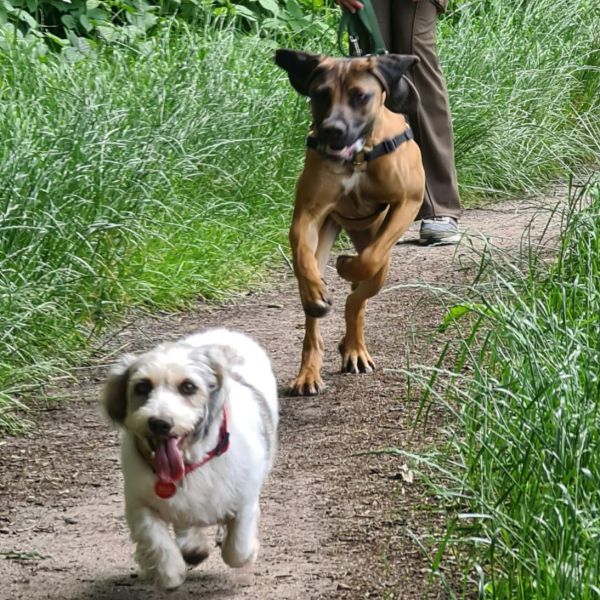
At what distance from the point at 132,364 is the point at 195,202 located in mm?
4553

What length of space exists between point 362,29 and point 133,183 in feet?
4.94

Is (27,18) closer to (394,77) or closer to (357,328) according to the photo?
(394,77)

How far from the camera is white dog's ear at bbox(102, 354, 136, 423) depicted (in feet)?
13.4

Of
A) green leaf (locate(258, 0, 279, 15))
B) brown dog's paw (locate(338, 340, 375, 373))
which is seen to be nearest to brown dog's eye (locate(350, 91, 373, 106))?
brown dog's paw (locate(338, 340, 375, 373))

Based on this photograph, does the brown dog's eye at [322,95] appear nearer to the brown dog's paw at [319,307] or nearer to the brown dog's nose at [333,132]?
the brown dog's nose at [333,132]

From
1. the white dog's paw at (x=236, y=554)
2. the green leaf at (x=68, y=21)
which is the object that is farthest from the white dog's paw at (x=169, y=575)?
the green leaf at (x=68, y=21)

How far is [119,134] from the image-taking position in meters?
7.95

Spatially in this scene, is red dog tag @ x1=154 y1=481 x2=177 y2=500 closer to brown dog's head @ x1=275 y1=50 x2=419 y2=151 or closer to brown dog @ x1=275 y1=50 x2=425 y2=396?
brown dog @ x1=275 y1=50 x2=425 y2=396

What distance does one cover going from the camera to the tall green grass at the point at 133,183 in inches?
263

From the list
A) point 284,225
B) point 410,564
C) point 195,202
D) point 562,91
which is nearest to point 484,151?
point 562,91

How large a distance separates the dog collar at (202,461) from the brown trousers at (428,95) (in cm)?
480

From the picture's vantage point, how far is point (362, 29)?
7730 mm

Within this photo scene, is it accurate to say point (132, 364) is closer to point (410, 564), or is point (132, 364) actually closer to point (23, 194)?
point (410, 564)

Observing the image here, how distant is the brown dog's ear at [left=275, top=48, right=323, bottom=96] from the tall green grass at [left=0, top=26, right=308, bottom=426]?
3.81 feet
